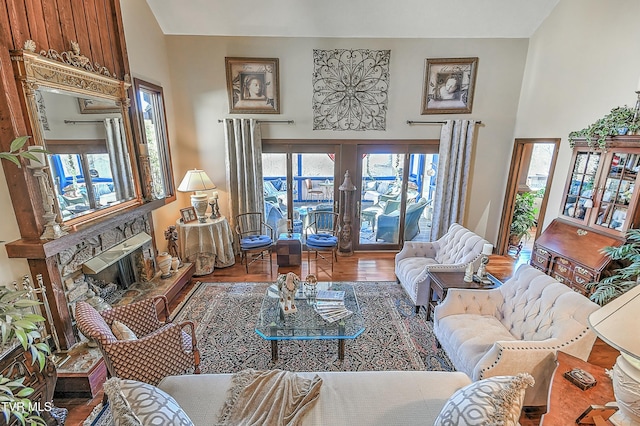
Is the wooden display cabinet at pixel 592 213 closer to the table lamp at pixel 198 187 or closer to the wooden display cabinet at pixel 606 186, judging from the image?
the wooden display cabinet at pixel 606 186

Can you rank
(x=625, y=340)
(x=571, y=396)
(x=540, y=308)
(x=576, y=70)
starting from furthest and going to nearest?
(x=576, y=70), (x=540, y=308), (x=571, y=396), (x=625, y=340)

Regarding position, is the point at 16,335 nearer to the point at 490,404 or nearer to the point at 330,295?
the point at 490,404

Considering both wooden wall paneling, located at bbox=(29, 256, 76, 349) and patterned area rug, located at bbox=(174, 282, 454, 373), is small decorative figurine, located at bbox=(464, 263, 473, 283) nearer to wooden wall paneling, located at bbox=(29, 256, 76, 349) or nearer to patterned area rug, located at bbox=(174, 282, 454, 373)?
patterned area rug, located at bbox=(174, 282, 454, 373)

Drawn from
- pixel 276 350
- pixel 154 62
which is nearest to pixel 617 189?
pixel 276 350

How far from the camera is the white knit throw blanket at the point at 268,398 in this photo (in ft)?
5.25

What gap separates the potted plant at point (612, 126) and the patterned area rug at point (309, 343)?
277cm

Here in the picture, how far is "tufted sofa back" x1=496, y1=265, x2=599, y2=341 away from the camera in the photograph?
6.43 feet

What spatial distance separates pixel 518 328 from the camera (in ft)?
7.75

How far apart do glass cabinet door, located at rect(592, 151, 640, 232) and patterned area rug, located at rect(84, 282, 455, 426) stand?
2.26m

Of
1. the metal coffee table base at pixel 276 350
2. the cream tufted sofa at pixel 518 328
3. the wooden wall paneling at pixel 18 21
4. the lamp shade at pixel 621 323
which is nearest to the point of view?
the lamp shade at pixel 621 323

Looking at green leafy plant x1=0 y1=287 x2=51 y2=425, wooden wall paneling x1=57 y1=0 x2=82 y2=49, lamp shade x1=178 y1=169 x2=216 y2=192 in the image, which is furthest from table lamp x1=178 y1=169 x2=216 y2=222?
green leafy plant x1=0 y1=287 x2=51 y2=425

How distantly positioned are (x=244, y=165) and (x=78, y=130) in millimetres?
2226

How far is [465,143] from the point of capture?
4.70 meters

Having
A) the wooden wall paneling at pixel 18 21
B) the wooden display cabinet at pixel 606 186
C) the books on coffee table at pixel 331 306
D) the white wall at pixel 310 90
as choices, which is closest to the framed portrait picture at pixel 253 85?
the white wall at pixel 310 90
